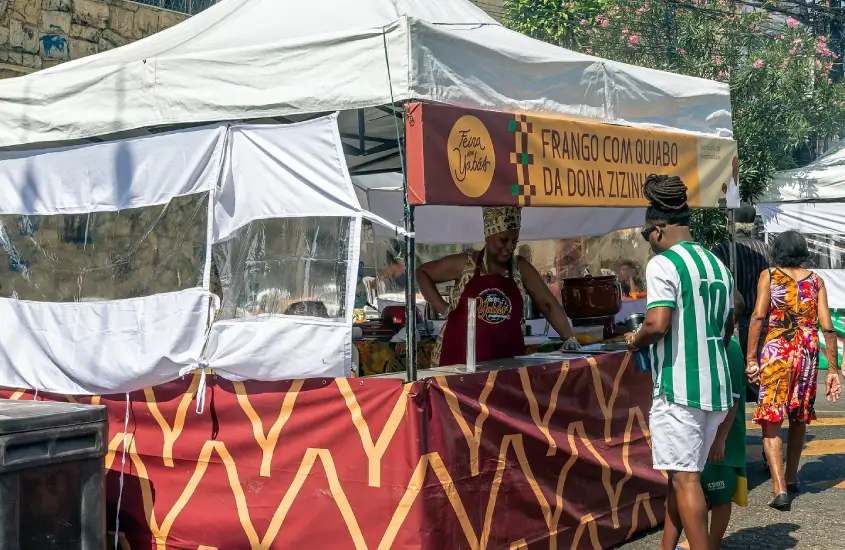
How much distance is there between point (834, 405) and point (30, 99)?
942 centimetres

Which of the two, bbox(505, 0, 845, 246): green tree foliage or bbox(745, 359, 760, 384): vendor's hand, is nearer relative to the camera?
bbox(745, 359, 760, 384): vendor's hand

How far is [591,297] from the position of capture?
721 centimetres

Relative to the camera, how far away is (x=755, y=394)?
7094 mm

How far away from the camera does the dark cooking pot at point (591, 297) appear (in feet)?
23.6

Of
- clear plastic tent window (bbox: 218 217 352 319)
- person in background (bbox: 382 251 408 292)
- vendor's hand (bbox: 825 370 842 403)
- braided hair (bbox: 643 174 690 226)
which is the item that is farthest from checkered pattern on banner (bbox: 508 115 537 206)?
person in background (bbox: 382 251 408 292)

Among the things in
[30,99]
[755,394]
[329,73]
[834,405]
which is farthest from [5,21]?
[834,405]

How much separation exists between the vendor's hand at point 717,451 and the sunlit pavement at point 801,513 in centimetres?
118

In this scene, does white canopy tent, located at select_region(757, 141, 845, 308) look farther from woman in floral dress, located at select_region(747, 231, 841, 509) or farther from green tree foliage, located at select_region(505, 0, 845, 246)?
woman in floral dress, located at select_region(747, 231, 841, 509)

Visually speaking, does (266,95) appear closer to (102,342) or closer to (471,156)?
(471,156)

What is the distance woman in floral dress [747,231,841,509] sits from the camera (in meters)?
6.72

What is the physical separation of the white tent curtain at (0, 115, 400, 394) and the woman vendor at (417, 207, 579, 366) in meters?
1.32

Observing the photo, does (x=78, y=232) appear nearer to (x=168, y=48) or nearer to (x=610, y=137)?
(x=168, y=48)

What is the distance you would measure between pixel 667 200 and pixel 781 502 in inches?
114

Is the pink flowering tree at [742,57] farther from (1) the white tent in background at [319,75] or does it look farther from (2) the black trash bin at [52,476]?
(2) the black trash bin at [52,476]
